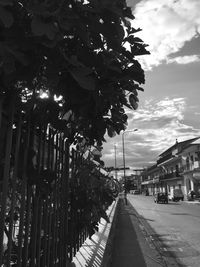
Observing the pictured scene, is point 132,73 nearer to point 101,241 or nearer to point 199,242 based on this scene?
point 101,241

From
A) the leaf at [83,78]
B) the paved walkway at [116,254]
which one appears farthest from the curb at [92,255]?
the leaf at [83,78]

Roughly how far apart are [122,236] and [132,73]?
10.7 m

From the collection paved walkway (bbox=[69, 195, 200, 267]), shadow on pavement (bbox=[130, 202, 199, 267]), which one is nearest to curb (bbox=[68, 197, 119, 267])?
paved walkway (bbox=[69, 195, 200, 267])

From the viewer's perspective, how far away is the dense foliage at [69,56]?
1.79 m

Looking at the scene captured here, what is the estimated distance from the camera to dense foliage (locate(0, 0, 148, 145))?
1.79m

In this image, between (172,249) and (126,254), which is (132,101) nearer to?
(126,254)

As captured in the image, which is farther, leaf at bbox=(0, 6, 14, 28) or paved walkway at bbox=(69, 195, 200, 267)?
paved walkway at bbox=(69, 195, 200, 267)

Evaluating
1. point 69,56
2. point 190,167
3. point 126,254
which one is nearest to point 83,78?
point 69,56

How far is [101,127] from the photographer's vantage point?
2.88m

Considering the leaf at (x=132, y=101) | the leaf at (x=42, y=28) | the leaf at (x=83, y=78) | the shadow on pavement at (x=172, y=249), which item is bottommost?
the shadow on pavement at (x=172, y=249)

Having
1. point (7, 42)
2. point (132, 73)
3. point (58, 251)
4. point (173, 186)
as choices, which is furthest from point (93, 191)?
point (173, 186)

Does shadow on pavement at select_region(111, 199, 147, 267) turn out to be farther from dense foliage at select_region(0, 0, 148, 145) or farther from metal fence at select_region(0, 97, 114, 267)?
dense foliage at select_region(0, 0, 148, 145)

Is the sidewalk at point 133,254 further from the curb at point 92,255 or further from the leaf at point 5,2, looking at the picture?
the leaf at point 5,2

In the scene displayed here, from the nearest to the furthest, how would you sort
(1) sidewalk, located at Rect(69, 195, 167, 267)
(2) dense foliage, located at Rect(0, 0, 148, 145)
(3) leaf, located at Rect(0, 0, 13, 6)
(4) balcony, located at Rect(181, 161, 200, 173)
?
1. (3) leaf, located at Rect(0, 0, 13, 6)
2. (2) dense foliage, located at Rect(0, 0, 148, 145)
3. (1) sidewalk, located at Rect(69, 195, 167, 267)
4. (4) balcony, located at Rect(181, 161, 200, 173)
